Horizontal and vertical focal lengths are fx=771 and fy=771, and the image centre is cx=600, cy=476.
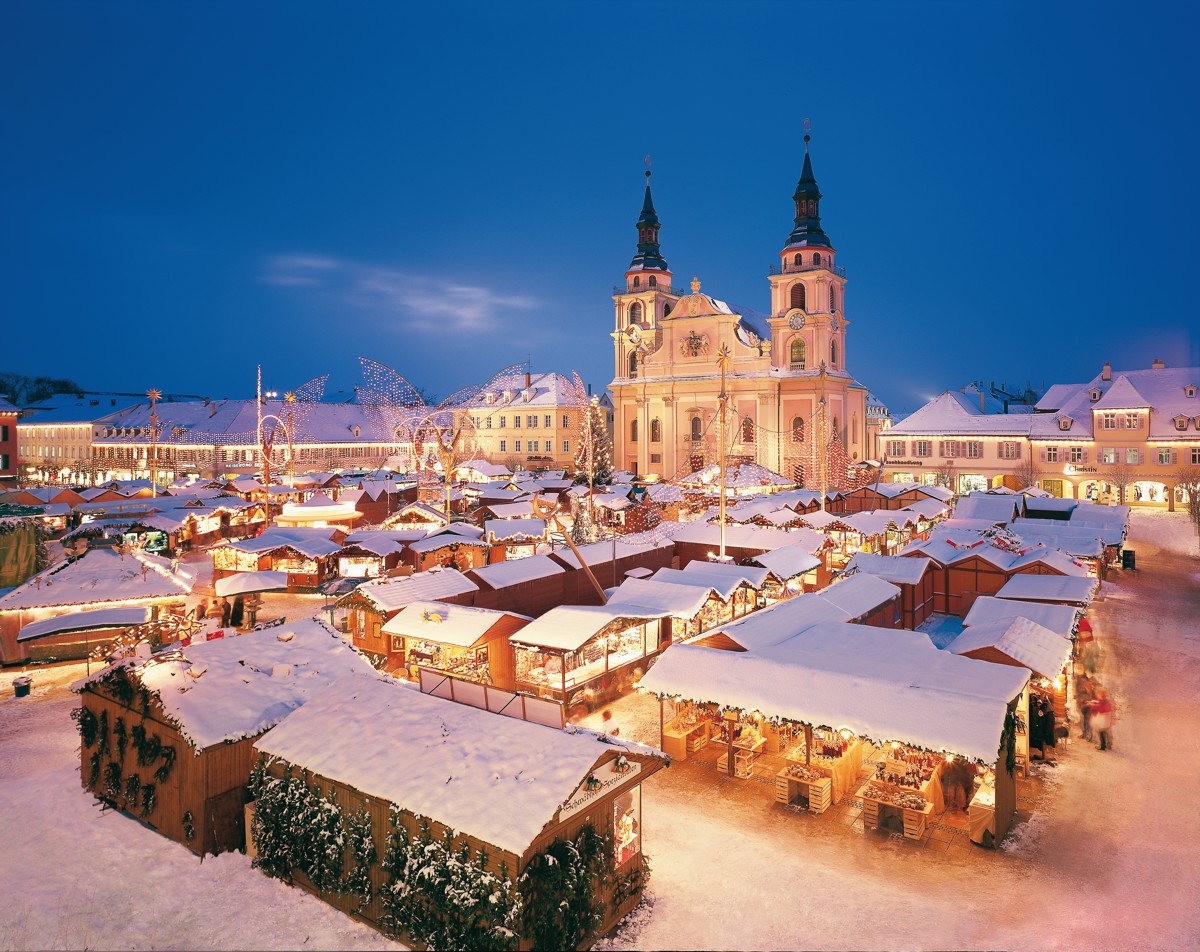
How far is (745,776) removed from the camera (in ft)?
45.3

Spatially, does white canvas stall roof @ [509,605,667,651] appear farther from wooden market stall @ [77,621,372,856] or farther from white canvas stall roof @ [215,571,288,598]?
white canvas stall roof @ [215,571,288,598]

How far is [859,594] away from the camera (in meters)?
20.5

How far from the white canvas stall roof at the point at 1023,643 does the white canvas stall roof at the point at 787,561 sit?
9134 millimetres

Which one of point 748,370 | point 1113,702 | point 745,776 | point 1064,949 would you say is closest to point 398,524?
point 745,776

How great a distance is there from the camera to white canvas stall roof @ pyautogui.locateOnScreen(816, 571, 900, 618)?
63.6ft

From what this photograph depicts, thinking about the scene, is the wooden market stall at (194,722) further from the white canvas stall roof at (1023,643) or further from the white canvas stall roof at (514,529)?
the white canvas stall roof at (514,529)

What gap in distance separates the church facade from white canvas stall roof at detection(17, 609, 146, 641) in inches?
1816

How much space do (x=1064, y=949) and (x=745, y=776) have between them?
5.70m

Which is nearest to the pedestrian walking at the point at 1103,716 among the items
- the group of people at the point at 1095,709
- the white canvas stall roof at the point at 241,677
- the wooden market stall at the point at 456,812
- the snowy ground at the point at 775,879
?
the group of people at the point at 1095,709

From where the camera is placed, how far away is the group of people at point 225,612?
2463cm

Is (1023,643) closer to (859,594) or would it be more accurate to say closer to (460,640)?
(859,594)

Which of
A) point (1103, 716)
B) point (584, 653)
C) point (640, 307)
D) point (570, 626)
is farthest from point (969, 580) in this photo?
point (640, 307)

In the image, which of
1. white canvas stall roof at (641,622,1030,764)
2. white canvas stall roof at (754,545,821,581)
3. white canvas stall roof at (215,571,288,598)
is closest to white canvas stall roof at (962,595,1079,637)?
white canvas stall roof at (641,622,1030,764)

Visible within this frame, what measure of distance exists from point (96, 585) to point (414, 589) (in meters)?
9.34
